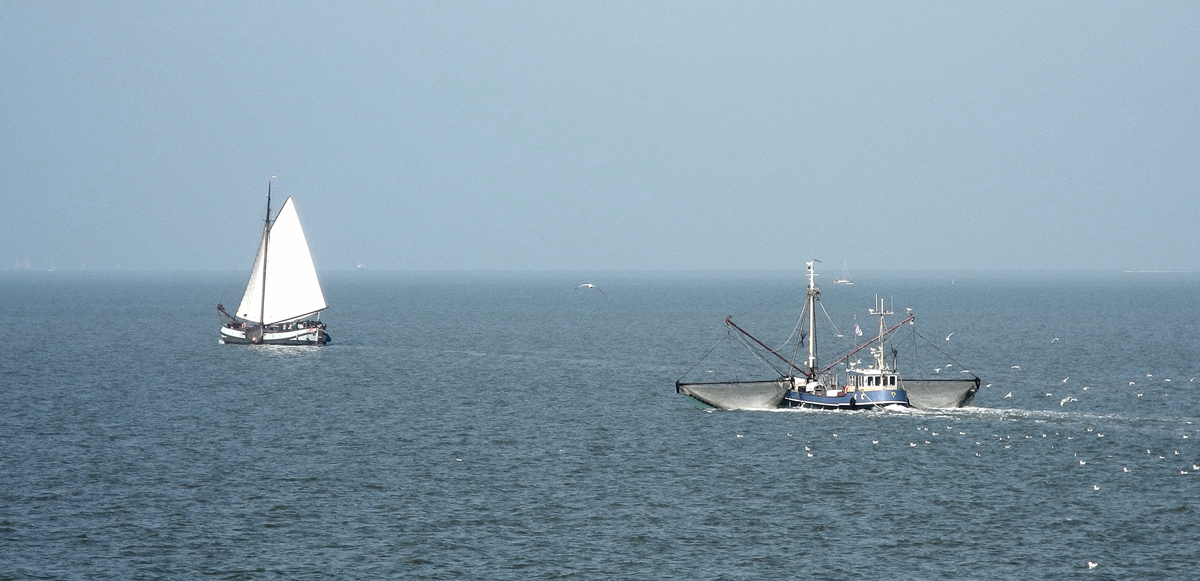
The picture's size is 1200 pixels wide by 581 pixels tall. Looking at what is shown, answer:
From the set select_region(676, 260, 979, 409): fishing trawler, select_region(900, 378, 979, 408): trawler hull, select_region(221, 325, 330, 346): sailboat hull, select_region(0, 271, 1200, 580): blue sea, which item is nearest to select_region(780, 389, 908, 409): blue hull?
select_region(676, 260, 979, 409): fishing trawler

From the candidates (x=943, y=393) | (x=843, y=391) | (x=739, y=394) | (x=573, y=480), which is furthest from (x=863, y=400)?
(x=573, y=480)

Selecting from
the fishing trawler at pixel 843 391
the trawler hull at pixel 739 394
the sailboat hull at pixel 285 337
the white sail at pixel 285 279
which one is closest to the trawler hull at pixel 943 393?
the fishing trawler at pixel 843 391

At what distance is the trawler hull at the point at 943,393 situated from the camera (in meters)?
89.2

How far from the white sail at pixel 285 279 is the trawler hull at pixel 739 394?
74.3 metres

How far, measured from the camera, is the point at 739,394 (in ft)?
302

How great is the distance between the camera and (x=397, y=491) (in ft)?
199

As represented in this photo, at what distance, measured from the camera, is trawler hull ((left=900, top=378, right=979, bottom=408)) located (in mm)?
89250

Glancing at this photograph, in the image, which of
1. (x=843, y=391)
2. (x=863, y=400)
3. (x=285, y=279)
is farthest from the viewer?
(x=285, y=279)

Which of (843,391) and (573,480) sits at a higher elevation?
(843,391)

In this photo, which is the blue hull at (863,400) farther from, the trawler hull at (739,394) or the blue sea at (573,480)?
the trawler hull at (739,394)

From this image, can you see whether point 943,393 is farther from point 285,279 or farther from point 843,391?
point 285,279

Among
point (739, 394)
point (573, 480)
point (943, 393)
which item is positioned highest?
point (943, 393)

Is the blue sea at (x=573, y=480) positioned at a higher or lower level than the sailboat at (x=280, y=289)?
lower

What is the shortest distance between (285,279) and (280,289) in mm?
1543
